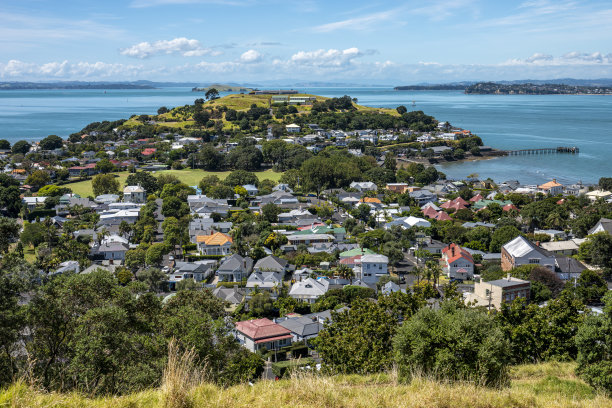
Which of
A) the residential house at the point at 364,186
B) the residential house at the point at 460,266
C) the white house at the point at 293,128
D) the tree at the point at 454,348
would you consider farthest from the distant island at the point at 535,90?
the tree at the point at 454,348

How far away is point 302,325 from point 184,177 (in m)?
28.6

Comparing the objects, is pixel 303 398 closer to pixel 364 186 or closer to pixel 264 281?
pixel 264 281

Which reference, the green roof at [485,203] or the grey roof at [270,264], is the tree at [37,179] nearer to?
the grey roof at [270,264]

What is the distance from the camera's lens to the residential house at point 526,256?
19391 mm

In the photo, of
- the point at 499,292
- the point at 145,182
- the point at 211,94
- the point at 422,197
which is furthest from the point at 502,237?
the point at 211,94

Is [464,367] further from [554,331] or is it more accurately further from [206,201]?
[206,201]

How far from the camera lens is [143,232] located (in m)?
24.3

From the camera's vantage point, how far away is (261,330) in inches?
525

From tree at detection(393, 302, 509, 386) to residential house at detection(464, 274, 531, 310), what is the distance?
8.22 m

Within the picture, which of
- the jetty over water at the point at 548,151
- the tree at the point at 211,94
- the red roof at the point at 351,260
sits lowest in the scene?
the red roof at the point at 351,260

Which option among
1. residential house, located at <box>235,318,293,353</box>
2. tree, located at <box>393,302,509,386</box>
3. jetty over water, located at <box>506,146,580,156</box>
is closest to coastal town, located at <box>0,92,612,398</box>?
residential house, located at <box>235,318,293,353</box>

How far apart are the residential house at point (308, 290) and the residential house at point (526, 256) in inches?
301

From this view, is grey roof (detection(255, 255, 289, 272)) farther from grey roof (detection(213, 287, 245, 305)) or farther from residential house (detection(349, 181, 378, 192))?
residential house (detection(349, 181, 378, 192))

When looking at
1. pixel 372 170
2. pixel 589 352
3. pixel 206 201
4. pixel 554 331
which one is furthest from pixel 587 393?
pixel 372 170
